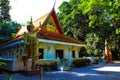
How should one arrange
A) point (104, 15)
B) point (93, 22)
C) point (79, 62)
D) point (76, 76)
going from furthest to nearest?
point (93, 22) → point (104, 15) → point (79, 62) → point (76, 76)

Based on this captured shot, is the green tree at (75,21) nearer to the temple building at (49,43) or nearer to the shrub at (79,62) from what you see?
the temple building at (49,43)

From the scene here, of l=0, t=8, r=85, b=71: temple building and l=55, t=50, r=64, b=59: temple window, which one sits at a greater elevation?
l=0, t=8, r=85, b=71: temple building

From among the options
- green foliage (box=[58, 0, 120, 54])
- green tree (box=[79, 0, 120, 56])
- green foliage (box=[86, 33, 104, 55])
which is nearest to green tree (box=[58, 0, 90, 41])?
green foliage (box=[58, 0, 120, 54])

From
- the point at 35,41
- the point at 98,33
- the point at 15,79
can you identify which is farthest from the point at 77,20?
the point at 15,79

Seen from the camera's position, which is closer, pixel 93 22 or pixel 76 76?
pixel 76 76

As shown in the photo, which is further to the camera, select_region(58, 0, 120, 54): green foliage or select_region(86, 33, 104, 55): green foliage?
select_region(86, 33, 104, 55): green foliage

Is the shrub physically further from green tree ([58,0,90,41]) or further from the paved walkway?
green tree ([58,0,90,41])

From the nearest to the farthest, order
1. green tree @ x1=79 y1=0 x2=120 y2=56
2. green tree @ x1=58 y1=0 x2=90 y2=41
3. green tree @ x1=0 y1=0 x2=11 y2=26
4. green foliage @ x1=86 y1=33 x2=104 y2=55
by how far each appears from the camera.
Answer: green tree @ x1=0 y1=0 x2=11 y2=26, green tree @ x1=79 y1=0 x2=120 y2=56, green foliage @ x1=86 y1=33 x2=104 y2=55, green tree @ x1=58 y1=0 x2=90 y2=41

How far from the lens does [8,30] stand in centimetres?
3062

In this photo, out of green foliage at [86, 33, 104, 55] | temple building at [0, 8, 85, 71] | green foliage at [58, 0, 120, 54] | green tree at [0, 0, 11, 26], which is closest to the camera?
green tree at [0, 0, 11, 26]

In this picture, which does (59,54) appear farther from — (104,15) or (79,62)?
(104,15)

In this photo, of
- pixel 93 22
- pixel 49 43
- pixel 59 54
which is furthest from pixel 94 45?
pixel 49 43

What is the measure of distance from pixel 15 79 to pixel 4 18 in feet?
25.7

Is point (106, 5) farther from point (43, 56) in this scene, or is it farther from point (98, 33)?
point (98, 33)
